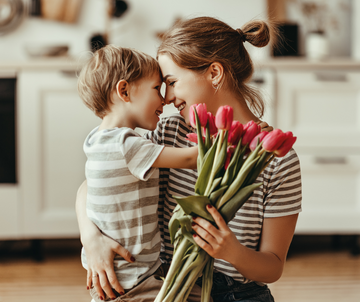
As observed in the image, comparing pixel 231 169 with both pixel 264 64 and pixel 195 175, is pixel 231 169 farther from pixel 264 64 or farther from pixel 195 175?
pixel 264 64

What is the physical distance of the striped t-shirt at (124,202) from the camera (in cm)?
102

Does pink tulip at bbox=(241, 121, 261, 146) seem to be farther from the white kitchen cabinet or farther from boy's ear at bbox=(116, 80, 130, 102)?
the white kitchen cabinet

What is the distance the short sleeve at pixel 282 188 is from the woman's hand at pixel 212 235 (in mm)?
328

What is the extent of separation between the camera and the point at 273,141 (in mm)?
675

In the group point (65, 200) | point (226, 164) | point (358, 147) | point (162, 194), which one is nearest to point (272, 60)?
point (358, 147)

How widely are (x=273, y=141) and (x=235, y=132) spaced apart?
7cm

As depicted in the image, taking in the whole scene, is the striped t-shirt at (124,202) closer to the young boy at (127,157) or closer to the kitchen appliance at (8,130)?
the young boy at (127,157)

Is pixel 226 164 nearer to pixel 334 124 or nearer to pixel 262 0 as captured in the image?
pixel 334 124

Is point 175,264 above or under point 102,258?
above

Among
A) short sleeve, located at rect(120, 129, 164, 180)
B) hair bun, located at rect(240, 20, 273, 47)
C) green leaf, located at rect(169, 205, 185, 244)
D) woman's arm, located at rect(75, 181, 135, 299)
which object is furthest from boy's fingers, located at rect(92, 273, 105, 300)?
hair bun, located at rect(240, 20, 273, 47)

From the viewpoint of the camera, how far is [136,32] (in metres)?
3.09

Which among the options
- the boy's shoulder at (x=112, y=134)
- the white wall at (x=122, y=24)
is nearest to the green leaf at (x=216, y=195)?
the boy's shoulder at (x=112, y=134)

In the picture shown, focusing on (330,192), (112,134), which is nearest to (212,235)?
(112,134)

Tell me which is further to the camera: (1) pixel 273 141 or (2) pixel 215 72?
(2) pixel 215 72
